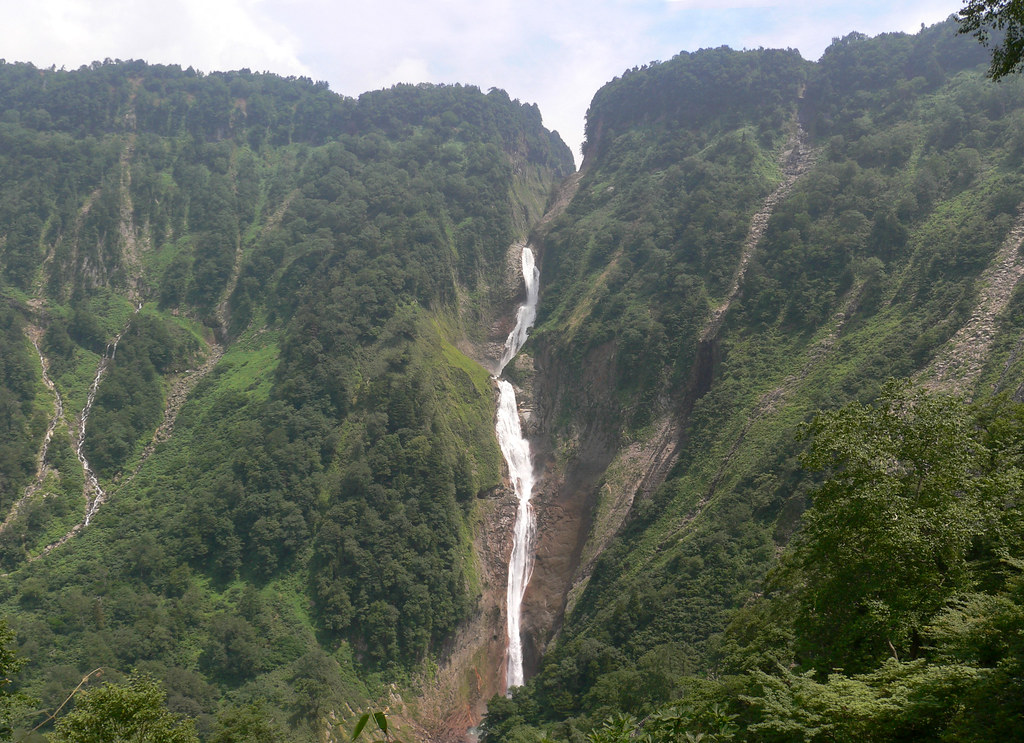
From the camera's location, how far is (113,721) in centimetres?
2141

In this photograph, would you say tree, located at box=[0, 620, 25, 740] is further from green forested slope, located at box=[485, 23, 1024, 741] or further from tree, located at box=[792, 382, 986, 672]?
tree, located at box=[792, 382, 986, 672]

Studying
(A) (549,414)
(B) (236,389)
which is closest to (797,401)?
(A) (549,414)

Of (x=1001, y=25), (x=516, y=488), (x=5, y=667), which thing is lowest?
(x=516, y=488)

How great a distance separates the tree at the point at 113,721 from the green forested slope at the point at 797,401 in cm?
1506

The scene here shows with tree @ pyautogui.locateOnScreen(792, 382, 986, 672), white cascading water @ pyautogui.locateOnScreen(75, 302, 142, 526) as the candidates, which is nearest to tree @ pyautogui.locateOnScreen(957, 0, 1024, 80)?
tree @ pyautogui.locateOnScreen(792, 382, 986, 672)

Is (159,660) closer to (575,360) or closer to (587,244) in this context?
(575,360)

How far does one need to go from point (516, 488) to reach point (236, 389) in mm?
29049

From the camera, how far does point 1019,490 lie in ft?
59.6

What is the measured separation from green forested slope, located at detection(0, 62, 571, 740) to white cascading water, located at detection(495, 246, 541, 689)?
2.16 metres

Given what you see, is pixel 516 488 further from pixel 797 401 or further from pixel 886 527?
pixel 886 527

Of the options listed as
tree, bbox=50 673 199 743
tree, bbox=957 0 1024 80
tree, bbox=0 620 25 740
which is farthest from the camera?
tree, bbox=50 673 199 743

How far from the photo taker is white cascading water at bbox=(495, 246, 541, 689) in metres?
53.3

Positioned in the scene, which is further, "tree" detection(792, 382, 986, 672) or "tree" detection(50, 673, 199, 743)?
"tree" detection(50, 673, 199, 743)

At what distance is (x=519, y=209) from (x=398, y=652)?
2787 inches
